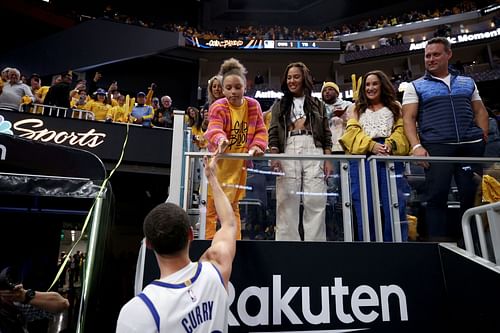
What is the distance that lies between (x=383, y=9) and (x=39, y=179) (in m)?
25.6

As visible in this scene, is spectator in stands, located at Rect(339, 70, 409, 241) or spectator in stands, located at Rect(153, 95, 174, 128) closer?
spectator in stands, located at Rect(339, 70, 409, 241)

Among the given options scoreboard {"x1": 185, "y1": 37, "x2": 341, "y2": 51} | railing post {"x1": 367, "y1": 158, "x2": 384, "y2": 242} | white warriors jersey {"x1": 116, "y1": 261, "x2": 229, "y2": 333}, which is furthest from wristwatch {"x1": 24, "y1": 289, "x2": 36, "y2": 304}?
scoreboard {"x1": 185, "y1": 37, "x2": 341, "y2": 51}

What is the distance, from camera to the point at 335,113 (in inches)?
157

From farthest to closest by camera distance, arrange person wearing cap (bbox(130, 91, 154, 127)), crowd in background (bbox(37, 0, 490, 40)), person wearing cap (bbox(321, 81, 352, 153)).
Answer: crowd in background (bbox(37, 0, 490, 40)) < person wearing cap (bbox(130, 91, 154, 127)) < person wearing cap (bbox(321, 81, 352, 153))

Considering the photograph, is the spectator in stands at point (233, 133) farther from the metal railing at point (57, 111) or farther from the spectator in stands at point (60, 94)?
the spectator in stands at point (60, 94)

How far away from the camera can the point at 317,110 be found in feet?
10.7

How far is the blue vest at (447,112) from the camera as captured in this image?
303 cm

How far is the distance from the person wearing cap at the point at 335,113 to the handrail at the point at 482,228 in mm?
1345

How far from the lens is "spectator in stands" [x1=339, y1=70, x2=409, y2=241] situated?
114 inches

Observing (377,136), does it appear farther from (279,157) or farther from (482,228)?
(482,228)

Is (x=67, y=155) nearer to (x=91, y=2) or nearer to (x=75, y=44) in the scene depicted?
(x=75, y=44)

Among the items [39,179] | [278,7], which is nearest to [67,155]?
[39,179]

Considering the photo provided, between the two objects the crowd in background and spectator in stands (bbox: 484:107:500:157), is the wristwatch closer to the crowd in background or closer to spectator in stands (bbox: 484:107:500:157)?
spectator in stands (bbox: 484:107:500:157)

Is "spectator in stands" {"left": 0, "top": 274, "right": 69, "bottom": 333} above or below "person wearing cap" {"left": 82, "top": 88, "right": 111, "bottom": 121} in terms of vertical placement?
below
